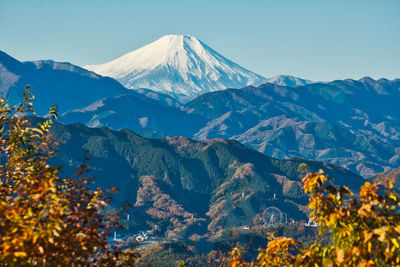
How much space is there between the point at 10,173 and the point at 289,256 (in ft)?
28.4

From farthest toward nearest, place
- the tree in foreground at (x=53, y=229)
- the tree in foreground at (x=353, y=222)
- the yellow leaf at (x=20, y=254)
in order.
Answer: the tree in foreground at (x=353, y=222) < the tree in foreground at (x=53, y=229) < the yellow leaf at (x=20, y=254)

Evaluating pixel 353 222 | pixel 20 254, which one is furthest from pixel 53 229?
pixel 353 222

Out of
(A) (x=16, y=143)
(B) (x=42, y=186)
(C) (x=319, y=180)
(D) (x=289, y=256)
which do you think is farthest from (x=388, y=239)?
(A) (x=16, y=143)

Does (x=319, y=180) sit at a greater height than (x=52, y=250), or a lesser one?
greater

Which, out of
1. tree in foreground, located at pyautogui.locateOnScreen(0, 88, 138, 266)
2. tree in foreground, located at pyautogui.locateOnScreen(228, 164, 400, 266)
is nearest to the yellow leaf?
tree in foreground, located at pyautogui.locateOnScreen(0, 88, 138, 266)

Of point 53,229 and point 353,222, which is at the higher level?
point 53,229

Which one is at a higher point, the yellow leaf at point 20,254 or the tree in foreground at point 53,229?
the tree in foreground at point 53,229

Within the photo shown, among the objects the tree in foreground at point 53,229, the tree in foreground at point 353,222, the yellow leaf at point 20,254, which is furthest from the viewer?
the tree in foreground at point 353,222

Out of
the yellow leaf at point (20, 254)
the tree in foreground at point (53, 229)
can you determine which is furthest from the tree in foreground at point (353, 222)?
the yellow leaf at point (20, 254)

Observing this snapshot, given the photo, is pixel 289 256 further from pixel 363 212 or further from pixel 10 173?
pixel 10 173

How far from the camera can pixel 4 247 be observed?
380 inches

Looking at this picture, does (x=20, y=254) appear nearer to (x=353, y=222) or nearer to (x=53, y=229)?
(x=53, y=229)

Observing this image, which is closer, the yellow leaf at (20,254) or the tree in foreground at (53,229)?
the yellow leaf at (20,254)

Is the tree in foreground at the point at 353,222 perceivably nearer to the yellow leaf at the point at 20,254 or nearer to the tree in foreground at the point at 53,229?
the tree in foreground at the point at 53,229
